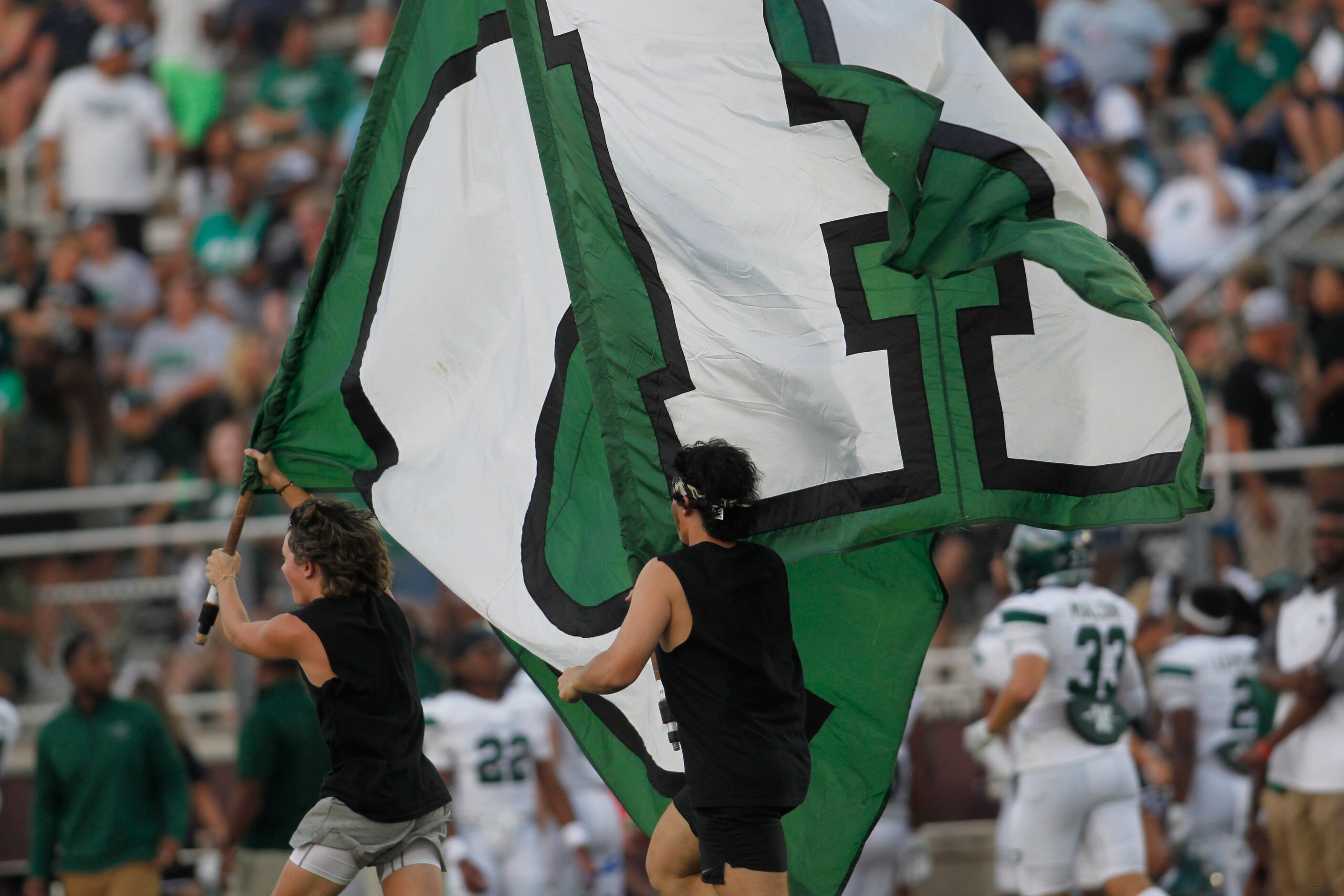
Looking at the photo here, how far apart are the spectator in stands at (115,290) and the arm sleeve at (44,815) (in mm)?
5324

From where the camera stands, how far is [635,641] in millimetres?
4816

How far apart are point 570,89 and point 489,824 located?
14.4 ft

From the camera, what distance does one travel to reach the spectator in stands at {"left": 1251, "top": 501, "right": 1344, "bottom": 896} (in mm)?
7977

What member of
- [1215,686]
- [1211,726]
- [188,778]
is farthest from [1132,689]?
[188,778]

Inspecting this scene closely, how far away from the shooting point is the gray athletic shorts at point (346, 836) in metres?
5.60

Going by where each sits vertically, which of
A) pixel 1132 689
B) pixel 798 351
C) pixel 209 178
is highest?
pixel 209 178

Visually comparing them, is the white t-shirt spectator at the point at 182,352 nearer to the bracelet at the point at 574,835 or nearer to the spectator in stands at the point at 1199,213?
the bracelet at the point at 574,835

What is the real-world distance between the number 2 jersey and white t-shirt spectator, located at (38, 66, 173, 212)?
9.32 metres

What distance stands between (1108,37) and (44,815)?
363 inches

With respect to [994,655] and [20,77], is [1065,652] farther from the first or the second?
[20,77]

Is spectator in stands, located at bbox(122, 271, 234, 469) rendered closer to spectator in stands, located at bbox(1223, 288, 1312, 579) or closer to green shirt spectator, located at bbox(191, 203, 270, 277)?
green shirt spectator, located at bbox(191, 203, 270, 277)

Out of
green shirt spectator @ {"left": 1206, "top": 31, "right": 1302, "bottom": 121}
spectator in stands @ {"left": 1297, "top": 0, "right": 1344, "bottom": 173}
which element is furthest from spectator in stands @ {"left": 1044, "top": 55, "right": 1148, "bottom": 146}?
spectator in stands @ {"left": 1297, "top": 0, "right": 1344, "bottom": 173}

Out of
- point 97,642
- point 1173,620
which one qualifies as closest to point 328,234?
point 97,642

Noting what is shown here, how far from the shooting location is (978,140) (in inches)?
224
